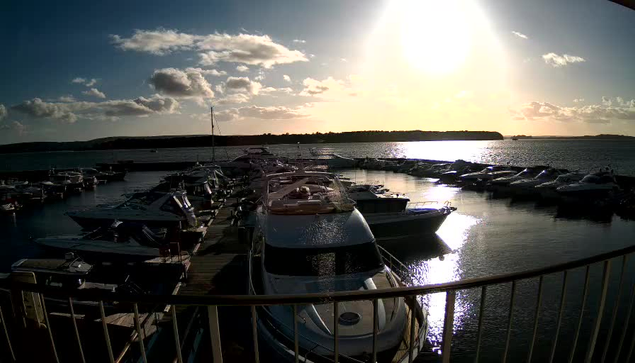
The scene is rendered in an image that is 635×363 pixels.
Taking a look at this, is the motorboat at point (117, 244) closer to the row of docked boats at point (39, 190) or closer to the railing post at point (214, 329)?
the railing post at point (214, 329)

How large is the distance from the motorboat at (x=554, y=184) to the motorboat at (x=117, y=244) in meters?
35.5

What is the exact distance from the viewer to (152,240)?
15609mm

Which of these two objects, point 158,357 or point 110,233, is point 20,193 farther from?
point 158,357

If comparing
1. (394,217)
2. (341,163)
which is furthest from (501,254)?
(341,163)

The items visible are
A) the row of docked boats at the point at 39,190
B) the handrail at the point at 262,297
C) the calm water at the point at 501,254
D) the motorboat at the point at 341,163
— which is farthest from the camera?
the motorboat at the point at 341,163

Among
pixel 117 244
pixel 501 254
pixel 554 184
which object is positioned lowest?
pixel 501 254

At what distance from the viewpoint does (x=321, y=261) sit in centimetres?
741

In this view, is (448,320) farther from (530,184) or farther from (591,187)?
(530,184)

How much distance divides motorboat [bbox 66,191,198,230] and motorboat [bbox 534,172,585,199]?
33659mm

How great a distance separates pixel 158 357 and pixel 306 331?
464 cm

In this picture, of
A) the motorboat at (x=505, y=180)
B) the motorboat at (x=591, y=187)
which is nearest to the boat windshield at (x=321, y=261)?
the motorboat at (x=591, y=187)

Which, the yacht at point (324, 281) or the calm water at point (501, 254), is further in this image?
the calm water at point (501, 254)

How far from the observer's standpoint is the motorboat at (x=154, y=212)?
19.7 meters

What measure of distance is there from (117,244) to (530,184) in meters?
38.4
